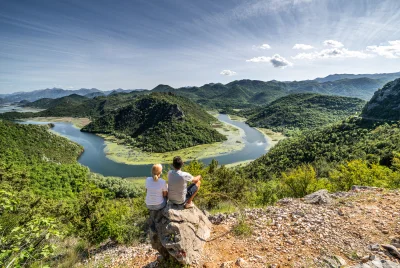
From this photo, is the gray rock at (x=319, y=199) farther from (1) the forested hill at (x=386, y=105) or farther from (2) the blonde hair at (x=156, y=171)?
(1) the forested hill at (x=386, y=105)

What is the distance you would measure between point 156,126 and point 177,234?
147638mm

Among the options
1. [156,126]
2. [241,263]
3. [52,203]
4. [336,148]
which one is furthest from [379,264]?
[156,126]

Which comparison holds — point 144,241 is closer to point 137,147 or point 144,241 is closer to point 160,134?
point 137,147

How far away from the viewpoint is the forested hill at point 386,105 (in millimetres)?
94625

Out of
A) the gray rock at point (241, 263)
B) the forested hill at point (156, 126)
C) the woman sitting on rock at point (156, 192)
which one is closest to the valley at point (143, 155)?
the forested hill at point (156, 126)

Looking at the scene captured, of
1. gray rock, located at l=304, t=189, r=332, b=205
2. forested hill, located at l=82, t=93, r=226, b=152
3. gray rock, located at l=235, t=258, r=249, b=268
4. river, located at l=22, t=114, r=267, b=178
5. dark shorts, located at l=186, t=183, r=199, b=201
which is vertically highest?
dark shorts, located at l=186, t=183, r=199, b=201

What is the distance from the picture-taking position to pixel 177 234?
7.00 metres

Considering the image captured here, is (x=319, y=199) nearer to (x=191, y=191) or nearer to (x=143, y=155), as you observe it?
(x=191, y=191)

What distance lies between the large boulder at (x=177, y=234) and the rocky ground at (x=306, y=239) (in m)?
0.54

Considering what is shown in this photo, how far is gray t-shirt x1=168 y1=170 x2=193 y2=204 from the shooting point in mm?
7383

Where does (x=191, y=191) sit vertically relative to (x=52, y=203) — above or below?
above

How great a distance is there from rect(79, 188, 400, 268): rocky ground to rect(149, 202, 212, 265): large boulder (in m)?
0.54

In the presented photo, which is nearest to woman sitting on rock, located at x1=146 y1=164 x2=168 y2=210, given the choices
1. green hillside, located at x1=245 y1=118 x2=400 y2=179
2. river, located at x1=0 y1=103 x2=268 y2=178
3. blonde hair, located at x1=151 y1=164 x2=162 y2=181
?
blonde hair, located at x1=151 y1=164 x2=162 y2=181

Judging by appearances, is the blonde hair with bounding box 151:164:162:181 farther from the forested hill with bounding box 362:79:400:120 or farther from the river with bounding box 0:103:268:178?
the forested hill with bounding box 362:79:400:120
